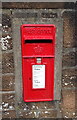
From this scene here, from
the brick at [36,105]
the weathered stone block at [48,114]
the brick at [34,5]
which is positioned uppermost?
the brick at [34,5]

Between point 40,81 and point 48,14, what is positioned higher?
point 48,14

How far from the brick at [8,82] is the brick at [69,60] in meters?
0.39

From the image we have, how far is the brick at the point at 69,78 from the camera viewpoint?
153 centimetres

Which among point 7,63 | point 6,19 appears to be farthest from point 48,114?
point 6,19

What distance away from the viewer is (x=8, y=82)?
1.50m

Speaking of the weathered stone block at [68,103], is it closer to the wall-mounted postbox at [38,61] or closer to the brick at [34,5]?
the wall-mounted postbox at [38,61]

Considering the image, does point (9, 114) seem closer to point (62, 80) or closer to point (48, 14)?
point (62, 80)

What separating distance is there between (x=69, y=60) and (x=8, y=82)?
1.54 feet

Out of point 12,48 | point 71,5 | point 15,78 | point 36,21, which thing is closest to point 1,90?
point 15,78

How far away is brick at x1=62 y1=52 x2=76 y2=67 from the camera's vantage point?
1495 mm

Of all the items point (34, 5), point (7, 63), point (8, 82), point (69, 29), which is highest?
point (34, 5)

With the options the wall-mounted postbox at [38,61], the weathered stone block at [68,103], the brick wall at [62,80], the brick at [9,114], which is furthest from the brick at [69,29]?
the brick at [9,114]

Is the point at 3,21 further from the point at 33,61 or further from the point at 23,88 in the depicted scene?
the point at 23,88

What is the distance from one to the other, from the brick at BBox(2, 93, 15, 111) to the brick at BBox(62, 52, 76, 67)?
17.5 inches
